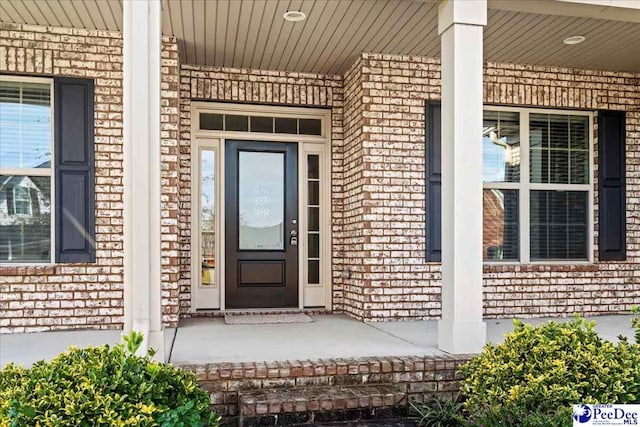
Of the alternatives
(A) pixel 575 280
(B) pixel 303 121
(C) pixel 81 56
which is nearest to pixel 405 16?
(B) pixel 303 121

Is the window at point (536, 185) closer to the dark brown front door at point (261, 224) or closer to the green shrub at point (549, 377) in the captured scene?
the dark brown front door at point (261, 224)

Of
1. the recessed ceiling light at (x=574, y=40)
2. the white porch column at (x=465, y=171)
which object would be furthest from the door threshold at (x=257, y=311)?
the recessed ceiling light at (x=574, y=40)

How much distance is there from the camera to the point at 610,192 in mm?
5668

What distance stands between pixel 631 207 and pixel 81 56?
5.63 metres

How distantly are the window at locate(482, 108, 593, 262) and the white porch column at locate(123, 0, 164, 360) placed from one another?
3.52 meters

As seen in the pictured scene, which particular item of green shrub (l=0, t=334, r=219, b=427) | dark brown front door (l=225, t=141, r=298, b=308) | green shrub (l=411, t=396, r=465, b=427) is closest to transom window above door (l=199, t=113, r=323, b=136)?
dark brown front door (l=225, t=141, r=298, b=308)

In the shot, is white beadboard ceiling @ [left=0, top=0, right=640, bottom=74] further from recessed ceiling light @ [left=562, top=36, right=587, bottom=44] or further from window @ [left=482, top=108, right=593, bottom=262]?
window @ [left=482, top=108, right=593, bottom=262]

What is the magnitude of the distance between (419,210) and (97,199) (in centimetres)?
295

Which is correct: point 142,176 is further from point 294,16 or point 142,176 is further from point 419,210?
point 419,210

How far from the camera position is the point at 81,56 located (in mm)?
4660

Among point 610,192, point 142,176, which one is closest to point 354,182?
point 142,176

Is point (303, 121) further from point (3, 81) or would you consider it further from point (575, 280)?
point (575, 280)

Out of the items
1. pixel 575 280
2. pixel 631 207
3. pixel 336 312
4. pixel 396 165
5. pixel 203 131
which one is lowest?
pixel 336 312

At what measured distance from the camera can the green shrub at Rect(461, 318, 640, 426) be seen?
7.43 feet
